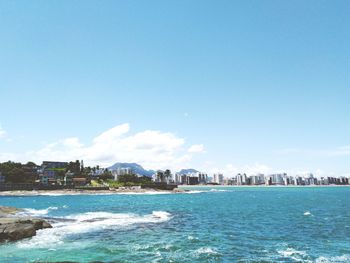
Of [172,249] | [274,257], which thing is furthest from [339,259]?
[172,249]

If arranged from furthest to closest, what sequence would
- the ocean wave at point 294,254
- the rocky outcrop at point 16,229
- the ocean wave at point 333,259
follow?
1. the rocky outcrop at point 16,229
2. the ocean wave at point 294,254
3. the ocean wave at point 333,259

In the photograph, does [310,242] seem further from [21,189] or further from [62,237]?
[21,189]

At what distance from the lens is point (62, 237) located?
132 feet

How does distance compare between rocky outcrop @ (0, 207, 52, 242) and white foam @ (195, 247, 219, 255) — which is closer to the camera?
white foam @ (195, 247, 219, 255)

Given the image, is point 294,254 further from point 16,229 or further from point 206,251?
point 16,229

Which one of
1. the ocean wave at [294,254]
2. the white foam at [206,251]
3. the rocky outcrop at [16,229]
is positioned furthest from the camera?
the rocky outcrop at [16,229]

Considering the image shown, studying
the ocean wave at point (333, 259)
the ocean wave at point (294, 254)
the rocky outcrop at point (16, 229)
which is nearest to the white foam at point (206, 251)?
the ocean wave at point (294, 254)

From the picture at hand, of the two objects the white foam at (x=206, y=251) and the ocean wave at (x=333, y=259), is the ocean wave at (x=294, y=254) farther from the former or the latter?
the white foam at (x=206, y=251)

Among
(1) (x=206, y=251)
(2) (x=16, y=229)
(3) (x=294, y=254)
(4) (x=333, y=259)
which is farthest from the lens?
(2) (x=16, y=229)

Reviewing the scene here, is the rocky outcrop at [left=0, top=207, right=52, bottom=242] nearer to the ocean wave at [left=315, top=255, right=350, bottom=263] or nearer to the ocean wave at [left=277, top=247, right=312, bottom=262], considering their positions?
the ocean wave at [left=277, top=247, right=312, bottom=262]

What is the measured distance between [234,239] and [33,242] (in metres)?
25.5

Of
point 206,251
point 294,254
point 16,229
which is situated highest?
point 16,229

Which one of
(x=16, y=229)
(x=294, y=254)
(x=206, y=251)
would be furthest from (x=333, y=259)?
(x=16, y=229)

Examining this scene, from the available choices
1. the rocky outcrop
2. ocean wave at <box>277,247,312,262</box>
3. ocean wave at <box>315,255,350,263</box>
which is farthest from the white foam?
the rocky outcrop
